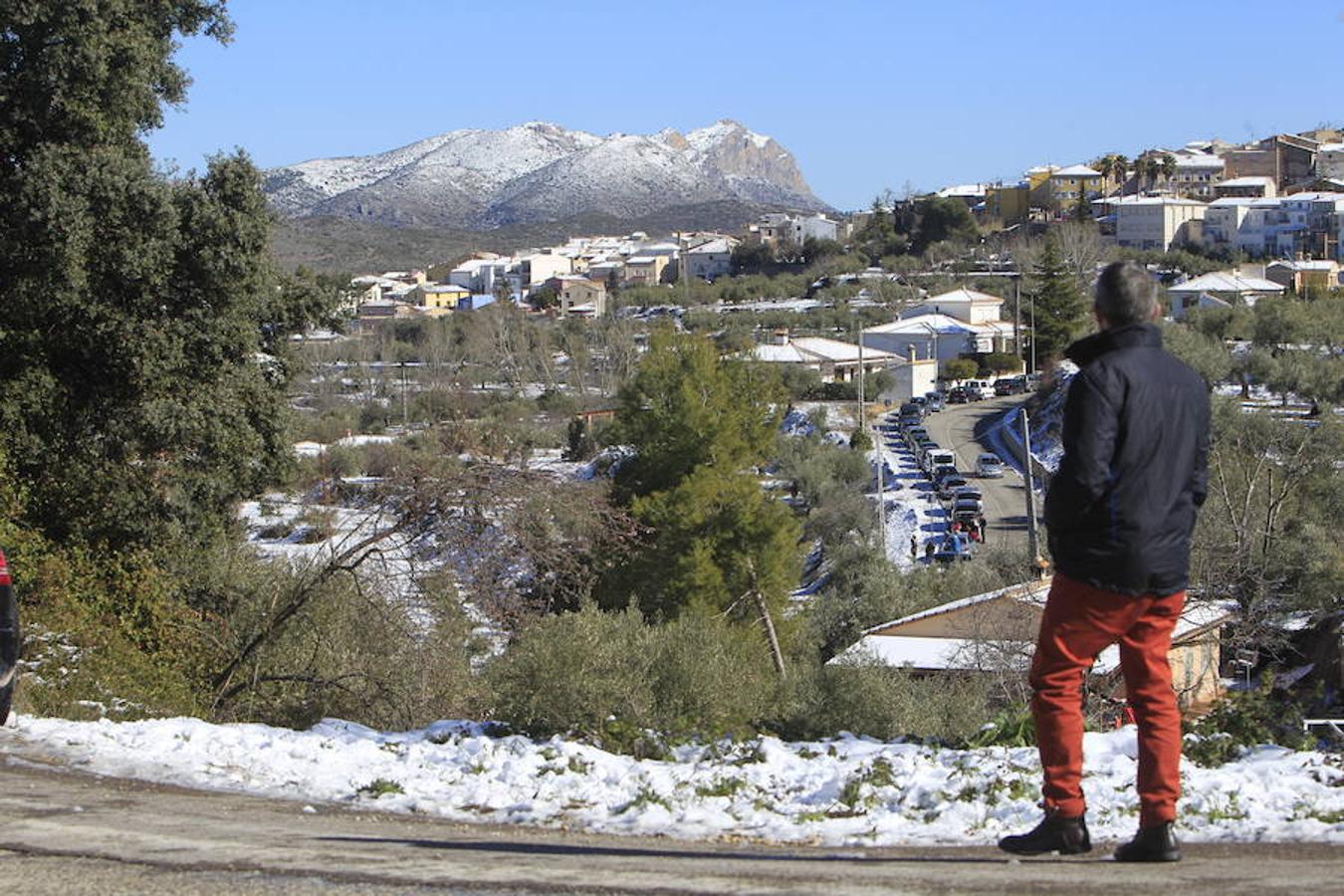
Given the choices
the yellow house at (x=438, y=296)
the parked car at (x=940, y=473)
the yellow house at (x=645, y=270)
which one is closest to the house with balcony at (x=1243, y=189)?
the yellow house at (x=645, y=270)

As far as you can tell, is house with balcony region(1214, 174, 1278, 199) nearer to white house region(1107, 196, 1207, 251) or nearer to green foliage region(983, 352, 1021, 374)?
white house region(1107, 196, 1207, 251)

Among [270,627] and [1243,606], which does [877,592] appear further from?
[270,627]

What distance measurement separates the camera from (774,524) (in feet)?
84.4

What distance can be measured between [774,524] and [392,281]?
10407cm

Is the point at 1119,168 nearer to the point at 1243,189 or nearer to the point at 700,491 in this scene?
the point at 1243,189

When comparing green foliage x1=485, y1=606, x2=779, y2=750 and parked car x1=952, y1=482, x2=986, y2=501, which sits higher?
green foliage x1=485, y1=606, x2=779, y2=750

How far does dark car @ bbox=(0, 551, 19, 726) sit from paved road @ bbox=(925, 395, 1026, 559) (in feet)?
79.7

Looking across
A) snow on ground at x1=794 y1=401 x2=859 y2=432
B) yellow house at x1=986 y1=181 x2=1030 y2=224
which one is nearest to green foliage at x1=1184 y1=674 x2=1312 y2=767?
snow on ground at x1=794 y1=401 x2=859 y2=432

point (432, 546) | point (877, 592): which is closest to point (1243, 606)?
point (877, 592)

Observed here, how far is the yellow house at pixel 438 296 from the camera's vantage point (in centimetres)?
11388

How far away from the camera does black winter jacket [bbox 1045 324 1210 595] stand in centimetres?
417

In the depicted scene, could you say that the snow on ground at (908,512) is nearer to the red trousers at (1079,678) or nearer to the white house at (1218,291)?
the red trousers at (1079,678)

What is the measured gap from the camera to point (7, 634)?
644 centimetres

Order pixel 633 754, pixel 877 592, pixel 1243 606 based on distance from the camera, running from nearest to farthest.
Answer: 1. pixel 633 754
2. pixel 1243 606
3. pixel 877 592
